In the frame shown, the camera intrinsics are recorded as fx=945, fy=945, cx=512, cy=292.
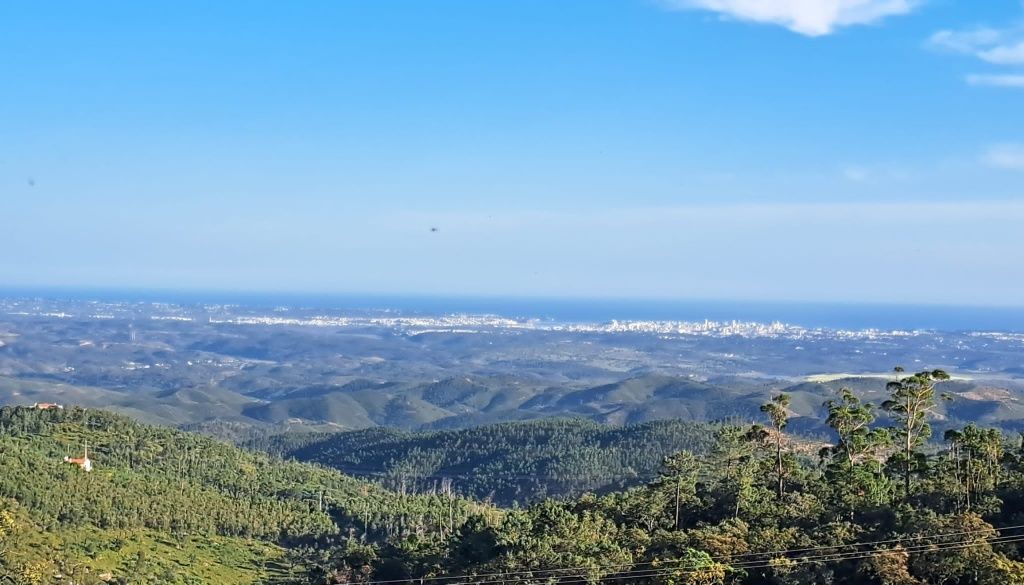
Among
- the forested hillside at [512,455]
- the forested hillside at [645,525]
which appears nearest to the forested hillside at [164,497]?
the forested hillside at [645,525]

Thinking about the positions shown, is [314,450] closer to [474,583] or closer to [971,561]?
[474,583]

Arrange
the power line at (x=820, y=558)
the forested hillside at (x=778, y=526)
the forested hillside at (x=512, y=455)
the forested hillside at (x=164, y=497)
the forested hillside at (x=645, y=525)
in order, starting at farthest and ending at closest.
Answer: the forested hillside at (x=512, y=455) → the forested hillside at (x=164, y=497) → the forested hillside at (x=645, y=525) → the forested hillside at (x=778, y=526) → the power line at (x=820, y=558)

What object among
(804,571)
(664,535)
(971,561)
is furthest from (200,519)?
(971,561)

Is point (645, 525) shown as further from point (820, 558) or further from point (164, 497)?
point (164, 497)

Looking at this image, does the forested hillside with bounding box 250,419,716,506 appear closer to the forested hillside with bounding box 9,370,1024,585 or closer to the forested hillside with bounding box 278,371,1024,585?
the forested hillside with bounding box 9,370,1024,585

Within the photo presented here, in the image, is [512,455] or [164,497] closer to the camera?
[164,497]

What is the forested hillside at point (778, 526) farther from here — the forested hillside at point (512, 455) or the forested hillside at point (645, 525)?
the forested hillside at point (512, 455)

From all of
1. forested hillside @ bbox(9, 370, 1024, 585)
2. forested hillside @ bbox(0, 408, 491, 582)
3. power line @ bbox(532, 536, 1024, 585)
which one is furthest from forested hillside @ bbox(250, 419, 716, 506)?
power line @ bbox(532, 536, 1024, 585)

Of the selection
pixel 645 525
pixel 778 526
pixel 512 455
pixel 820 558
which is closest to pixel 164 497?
pixel 645 525
